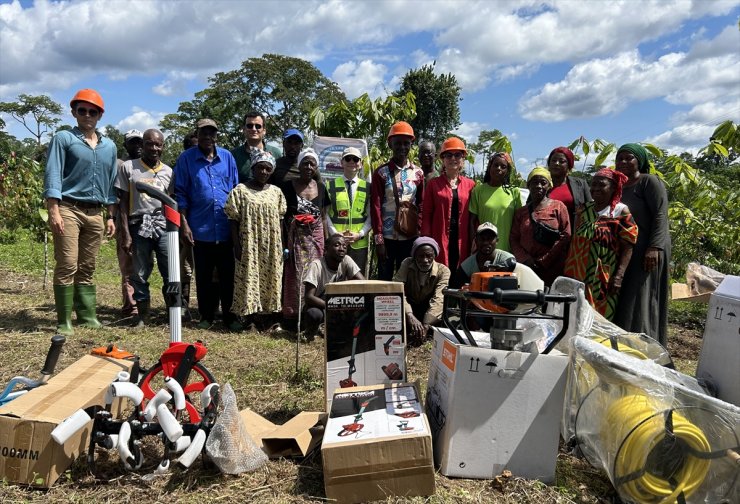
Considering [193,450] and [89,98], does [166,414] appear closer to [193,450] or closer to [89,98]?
[193,450]

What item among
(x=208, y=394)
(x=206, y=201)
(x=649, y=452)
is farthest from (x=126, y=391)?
(x=206, y=201)

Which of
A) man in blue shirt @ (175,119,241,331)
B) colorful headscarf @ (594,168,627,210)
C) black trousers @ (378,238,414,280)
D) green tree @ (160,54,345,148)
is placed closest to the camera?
colorful headscarf @ (594,168,627,210)

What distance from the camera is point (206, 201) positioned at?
16.9 ft

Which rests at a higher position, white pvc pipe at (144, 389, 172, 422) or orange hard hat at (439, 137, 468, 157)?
orange hard hat at (439, 137, 468, 157)

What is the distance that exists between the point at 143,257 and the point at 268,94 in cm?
2713

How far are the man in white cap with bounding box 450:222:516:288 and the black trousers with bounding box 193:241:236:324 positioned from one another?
2.38m

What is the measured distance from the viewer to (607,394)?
2416 millimetres

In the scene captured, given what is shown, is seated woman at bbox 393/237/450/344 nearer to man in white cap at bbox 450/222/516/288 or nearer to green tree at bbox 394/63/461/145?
man in white cap at bbox 450/222/516/288

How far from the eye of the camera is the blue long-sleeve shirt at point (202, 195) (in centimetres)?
514

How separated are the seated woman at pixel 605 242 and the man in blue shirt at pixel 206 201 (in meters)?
3.27

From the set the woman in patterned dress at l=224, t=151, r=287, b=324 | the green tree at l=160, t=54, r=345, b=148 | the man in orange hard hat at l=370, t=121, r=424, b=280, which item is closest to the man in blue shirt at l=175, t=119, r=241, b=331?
the woman in patterned dress at l=224, t=151, r=287, b=324

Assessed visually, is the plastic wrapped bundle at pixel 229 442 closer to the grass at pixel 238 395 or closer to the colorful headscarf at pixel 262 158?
the grass at pixel 238 395

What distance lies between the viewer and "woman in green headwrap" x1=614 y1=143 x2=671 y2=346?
395cm

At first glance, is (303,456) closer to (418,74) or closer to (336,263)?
(336,263)
